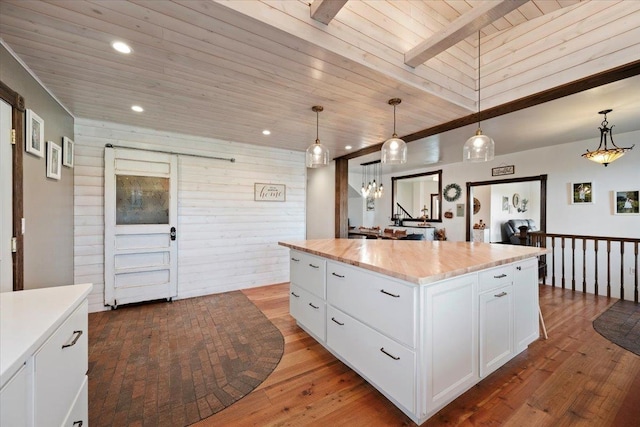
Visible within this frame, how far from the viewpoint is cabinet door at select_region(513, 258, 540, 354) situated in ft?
7.13

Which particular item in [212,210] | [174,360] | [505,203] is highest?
[505,203]

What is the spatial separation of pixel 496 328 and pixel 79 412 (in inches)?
99.0

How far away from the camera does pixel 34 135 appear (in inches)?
84.6

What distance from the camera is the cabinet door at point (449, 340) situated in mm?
1521

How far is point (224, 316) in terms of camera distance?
3.21 meters

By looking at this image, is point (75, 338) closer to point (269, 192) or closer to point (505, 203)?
point (269, 192)

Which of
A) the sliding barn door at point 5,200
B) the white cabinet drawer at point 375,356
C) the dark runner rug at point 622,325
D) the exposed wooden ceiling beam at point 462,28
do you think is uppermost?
the exposed wooden ceiling beam at point 462,28

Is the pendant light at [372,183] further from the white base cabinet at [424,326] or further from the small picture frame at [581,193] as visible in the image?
the white base cabinet at [424,326]

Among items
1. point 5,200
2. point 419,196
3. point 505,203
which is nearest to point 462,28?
point 5,200

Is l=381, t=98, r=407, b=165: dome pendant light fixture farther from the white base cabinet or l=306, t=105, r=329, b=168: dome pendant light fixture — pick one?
the white base cabinet

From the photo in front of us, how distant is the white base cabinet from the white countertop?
1556 millimetres

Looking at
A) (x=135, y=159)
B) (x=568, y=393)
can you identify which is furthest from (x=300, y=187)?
(x=568, y=393)


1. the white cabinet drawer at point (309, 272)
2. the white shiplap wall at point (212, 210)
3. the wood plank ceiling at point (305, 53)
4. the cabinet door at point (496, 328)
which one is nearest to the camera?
the wood plank ceiling at point (305, 53)

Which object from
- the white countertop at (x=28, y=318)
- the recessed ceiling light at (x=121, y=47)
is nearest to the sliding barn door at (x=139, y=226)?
the recessed ceiling light at (x=121, y=47)
